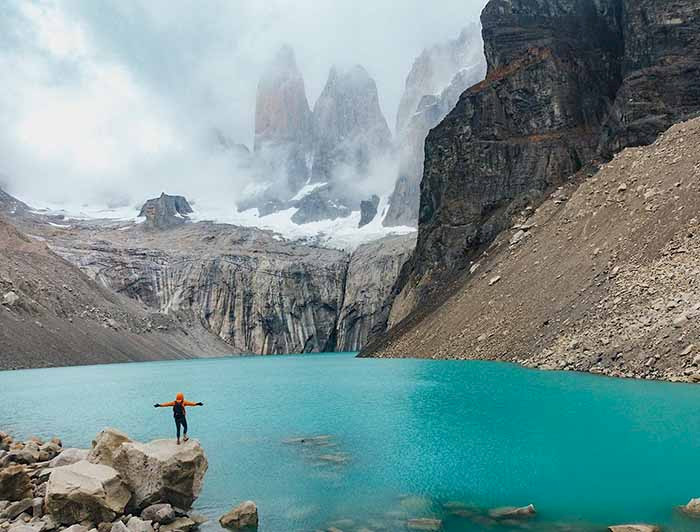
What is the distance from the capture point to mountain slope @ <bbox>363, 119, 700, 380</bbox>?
30.4 m

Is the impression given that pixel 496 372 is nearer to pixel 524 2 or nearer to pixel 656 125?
pixel 656 125

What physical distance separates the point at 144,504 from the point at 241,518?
81.0 inches

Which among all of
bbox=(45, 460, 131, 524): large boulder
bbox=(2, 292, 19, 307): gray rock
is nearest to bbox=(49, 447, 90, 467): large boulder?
bbox=(45, 460, 131, 524): large boulder

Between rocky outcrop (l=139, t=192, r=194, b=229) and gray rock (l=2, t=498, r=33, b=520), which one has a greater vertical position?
rocky outcrop (l=139, t=192, r=194, b=229)

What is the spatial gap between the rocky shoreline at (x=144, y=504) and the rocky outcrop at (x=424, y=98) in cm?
14426

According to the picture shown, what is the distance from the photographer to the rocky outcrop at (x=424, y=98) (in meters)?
163

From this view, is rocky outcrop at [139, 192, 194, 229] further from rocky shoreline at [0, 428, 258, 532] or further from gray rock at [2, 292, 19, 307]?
rocky shoreline at [0, 428, 258, 532]

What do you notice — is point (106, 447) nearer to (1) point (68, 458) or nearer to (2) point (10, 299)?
(1) point (68, 458)

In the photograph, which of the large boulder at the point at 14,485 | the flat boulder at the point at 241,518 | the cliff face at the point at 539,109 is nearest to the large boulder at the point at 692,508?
the flat boulder at the point at 241,518

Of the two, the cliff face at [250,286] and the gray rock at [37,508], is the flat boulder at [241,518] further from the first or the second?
the cliff face at [250,286]

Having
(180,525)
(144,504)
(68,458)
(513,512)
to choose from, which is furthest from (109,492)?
(513,512)

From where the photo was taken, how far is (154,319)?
330 ft

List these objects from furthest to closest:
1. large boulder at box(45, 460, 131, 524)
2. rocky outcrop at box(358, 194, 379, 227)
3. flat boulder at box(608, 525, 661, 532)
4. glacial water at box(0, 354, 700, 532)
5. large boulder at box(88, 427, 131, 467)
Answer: rocky outcrop at box(358, 194, 379, 227) < large boulder at box(88, 427, 131, 467) < glacial water at box(0, 354, 700, 532) < large boulder at box(45, 460, 131, 524) < flat boulder at box(608, 525, 661, 532)

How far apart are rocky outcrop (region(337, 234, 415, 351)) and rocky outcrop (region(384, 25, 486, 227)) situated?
32.4 meters
